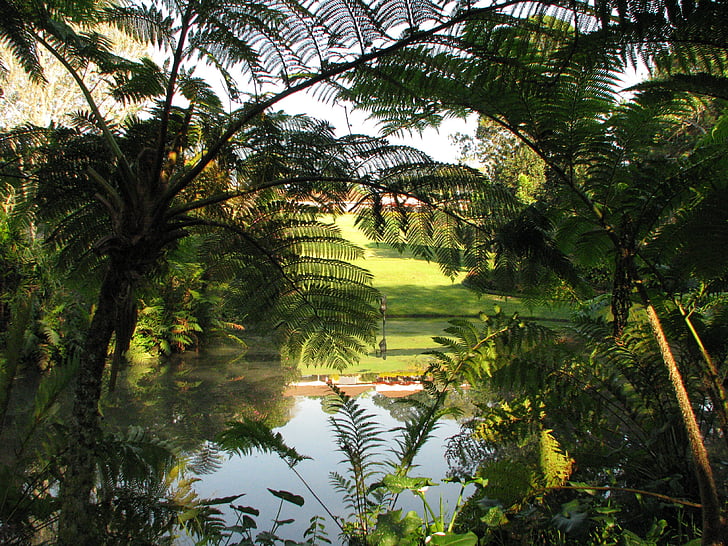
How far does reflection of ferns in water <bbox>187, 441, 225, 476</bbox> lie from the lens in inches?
88.2

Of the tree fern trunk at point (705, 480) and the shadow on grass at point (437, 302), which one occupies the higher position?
the shadow on grass at point (437, 302)

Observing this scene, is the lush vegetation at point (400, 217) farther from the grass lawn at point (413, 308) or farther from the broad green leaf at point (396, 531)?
the grass lawn at point (413, 308)

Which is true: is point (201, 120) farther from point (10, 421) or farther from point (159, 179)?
point (10, 421)

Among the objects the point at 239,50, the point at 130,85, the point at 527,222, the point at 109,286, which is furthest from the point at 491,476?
the point at 130,85

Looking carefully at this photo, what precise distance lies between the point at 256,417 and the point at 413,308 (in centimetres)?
418

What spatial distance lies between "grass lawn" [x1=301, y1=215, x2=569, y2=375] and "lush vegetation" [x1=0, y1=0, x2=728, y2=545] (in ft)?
3.74

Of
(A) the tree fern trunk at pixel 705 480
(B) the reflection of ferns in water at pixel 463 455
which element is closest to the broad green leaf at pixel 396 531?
(A) the tree fern trunk at pixel 705 480

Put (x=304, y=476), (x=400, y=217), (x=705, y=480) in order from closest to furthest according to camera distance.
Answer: (x=705, y=480), (x=400, y=217), (x=304, y=476)

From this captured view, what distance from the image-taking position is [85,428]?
4.11 feet

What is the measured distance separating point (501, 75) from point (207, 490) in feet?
6.10

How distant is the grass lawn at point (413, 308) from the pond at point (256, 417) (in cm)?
66

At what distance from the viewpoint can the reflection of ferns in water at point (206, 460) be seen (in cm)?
224

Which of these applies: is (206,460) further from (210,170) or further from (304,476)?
(210,170)

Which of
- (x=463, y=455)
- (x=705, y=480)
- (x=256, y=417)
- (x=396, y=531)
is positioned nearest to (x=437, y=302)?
(x=256, y=417)
